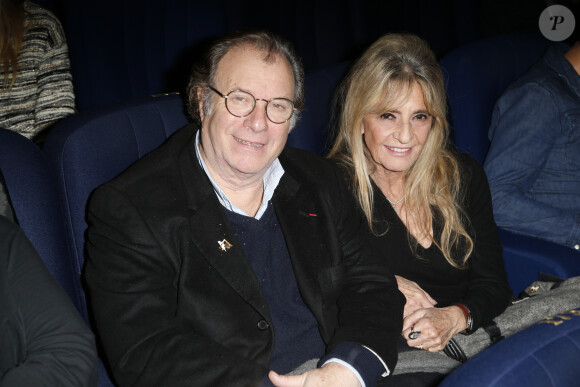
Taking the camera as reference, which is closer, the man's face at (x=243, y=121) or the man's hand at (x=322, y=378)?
the man's hand at (x=322, y=378)

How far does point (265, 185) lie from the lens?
1381mm

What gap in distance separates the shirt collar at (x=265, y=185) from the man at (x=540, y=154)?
0.82 metres

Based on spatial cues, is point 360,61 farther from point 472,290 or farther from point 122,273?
point 122,273

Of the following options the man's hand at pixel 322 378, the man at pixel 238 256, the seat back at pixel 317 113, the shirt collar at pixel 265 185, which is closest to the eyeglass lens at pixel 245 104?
the man at pixel 238 256

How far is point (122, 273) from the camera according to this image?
1.10 m

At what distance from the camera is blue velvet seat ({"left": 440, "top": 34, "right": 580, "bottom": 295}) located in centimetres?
173

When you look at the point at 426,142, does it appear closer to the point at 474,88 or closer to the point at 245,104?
the point at 474,88

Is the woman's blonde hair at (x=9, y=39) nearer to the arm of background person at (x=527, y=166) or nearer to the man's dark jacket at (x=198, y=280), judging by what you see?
the man's dark jacket at (x=198, y=280)

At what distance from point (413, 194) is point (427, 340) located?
45 cm

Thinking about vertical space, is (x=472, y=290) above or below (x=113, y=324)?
below

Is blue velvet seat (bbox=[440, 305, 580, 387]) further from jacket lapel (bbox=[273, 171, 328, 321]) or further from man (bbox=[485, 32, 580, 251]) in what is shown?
man (bbox=[485, 32, 580, 251])

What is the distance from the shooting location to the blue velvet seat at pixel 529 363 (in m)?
0.66

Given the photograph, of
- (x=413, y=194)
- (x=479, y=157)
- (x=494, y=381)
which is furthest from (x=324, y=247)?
(x=479, y=157)

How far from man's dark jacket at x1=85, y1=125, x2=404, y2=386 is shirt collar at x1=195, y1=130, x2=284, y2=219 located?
2 centimetres
